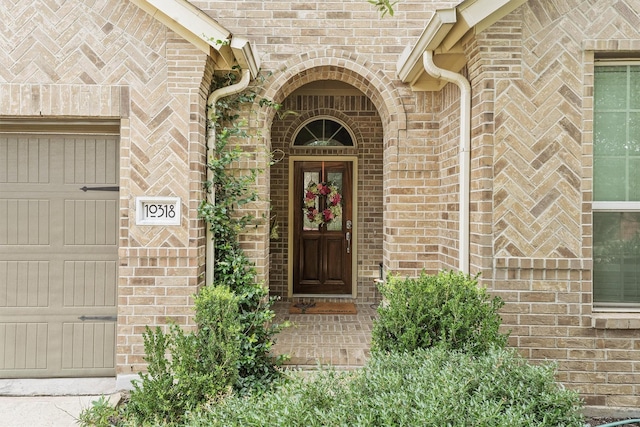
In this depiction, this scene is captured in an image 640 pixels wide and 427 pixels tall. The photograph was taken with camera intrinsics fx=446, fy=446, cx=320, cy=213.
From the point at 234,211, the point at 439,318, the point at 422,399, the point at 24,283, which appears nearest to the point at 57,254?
the point at 24,283

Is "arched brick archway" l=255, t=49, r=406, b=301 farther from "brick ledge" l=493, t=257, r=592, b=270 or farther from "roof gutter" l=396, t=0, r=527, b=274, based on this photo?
"brick ledge" l=493, t=257, r=592, b=270

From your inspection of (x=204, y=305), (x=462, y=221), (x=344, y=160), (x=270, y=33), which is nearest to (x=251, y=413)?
(x=204, y=305)

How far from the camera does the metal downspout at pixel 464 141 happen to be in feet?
12.9

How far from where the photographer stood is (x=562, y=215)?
3686 millimetres

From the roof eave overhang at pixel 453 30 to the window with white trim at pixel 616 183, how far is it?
1.08 meters

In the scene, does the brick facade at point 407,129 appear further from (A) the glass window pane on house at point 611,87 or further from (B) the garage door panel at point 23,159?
(B) the garage door panel at point 23,159

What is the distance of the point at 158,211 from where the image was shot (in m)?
4.13

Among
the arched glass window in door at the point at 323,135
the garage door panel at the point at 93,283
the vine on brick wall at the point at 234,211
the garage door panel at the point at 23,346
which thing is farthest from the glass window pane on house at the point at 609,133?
the garage door panel at the point at 23,346

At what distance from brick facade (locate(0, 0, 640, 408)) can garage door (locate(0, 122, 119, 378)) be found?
0.27 metres

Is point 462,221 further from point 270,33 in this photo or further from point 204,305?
point 270,33


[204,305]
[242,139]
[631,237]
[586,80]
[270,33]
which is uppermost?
[270,33]

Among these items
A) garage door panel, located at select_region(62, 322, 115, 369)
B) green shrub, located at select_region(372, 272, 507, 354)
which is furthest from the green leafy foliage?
green shrub, located at select_region(372, 272, 507, 354)

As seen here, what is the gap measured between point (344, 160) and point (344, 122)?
624 mm

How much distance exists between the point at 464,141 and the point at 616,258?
5.33 ft
